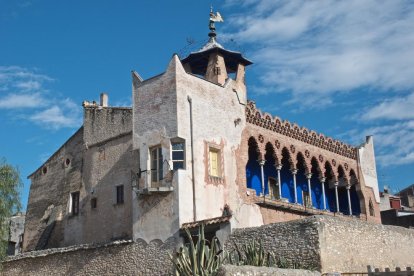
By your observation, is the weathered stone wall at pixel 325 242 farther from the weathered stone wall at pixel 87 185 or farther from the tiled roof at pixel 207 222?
the weathered stone wall at pixel 87 185

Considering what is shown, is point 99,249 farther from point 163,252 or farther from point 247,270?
point 247,270

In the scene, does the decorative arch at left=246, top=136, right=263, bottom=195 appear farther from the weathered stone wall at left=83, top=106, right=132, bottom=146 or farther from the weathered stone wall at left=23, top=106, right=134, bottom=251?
the weathered stone wall at left=83, top=106, right=132, bottom=146

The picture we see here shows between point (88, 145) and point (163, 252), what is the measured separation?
9.00m

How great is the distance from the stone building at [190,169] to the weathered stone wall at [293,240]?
1.64 metres

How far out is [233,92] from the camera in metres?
27.8

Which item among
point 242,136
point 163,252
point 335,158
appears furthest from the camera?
point 335,158

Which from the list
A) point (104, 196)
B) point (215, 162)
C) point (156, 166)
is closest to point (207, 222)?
point (156, 166)

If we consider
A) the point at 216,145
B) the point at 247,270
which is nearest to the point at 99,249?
the point at 216,145

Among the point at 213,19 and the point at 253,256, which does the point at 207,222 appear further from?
the point at 213,19

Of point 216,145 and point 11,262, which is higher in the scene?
point 216,145

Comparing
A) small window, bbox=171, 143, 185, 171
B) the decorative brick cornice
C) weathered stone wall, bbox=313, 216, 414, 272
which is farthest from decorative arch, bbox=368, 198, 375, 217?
small window, bbox=171, 143, 185, 171

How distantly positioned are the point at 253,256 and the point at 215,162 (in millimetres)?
6891

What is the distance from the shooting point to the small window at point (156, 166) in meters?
24.7

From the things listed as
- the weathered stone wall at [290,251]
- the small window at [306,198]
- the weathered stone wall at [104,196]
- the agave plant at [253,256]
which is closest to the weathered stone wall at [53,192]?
the weathered stone wall at [104,196]
